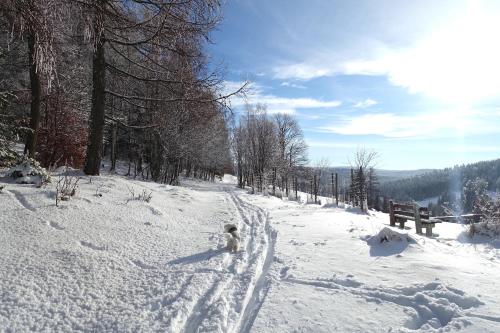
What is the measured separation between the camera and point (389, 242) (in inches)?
281

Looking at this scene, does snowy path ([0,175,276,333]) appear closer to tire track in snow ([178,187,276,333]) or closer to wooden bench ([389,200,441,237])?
tire track in snow ([178,187,276,333])

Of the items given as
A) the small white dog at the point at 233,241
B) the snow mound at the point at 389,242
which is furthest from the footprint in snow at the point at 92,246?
the snow mound at the point at 389,242

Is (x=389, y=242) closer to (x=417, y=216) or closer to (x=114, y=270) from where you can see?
(x=114, y=270)

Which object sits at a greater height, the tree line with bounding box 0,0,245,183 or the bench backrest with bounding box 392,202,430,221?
the tree line with bounding box 0,0,245,183

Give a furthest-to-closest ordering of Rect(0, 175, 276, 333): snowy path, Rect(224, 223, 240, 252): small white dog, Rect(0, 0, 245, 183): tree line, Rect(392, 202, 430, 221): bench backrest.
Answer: Rect(392, 202, 430, 221): bench backrest < Rect(224, 223, 240, 252): small white dog < Rect(0, 0, 245, 183): tree line < Rect(0, 175, 276, 333): snowy path

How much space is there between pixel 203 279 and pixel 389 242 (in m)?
4.16

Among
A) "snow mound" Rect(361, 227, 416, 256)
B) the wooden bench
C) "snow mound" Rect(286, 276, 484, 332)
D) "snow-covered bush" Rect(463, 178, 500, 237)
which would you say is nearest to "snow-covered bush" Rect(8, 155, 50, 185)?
"snow mound" Rect(286, 276, 484, 332)

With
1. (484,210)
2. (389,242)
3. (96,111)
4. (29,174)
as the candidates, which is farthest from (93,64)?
(484,210)

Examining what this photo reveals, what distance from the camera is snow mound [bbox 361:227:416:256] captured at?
6609 millimetres

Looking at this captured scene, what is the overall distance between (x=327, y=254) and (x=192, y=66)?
6.12 meters

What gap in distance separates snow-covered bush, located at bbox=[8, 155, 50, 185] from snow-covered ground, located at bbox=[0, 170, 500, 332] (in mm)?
324

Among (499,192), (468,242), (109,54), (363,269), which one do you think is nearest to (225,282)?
(363,269)

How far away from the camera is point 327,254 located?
641cm

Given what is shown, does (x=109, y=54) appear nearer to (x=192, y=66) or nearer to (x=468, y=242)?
(x=192, y=66)
